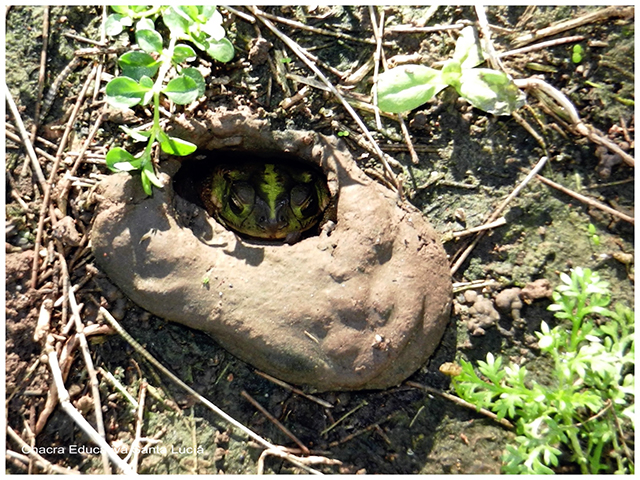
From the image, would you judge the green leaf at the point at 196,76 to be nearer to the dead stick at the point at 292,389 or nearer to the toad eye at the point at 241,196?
the toad eye at the point at 241,196

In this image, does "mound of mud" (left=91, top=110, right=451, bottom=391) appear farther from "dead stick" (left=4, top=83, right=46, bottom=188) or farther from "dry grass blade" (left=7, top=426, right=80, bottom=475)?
"dry grass blade" (left=7, top=426, right=80, bottom=475)

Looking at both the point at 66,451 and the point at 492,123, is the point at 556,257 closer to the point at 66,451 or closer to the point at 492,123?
the point at 492,123

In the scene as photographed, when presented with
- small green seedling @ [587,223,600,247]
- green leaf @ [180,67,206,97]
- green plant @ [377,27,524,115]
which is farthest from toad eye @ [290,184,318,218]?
small green seedling @ [587,223,600,247]

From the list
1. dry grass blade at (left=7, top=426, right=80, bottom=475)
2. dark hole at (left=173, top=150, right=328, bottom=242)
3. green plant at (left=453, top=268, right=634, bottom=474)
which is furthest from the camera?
dark hole at (left=173, top=150, right=328, bottom=242)

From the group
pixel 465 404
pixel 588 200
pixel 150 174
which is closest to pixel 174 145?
pixel 150 174

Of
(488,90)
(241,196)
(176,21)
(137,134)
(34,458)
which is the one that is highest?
(176,21)

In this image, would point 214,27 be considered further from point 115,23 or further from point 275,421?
point 275,421

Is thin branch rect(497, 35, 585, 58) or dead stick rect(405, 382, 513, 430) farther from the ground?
thin branch rect(497, 35, 585, 58)
